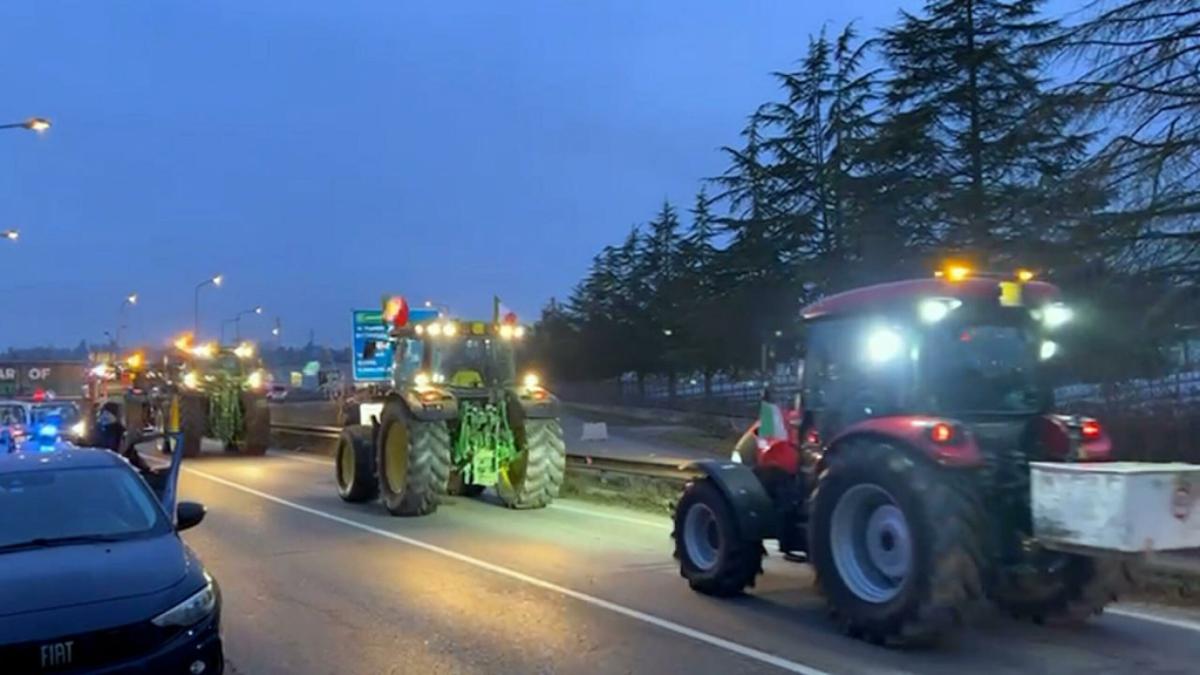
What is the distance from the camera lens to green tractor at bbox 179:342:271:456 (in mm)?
30609

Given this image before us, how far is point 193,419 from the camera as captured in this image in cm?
3064

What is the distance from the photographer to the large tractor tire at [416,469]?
54.5 ft

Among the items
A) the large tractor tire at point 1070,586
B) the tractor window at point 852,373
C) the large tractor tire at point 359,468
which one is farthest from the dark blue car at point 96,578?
the large tractor tire at point 359,468

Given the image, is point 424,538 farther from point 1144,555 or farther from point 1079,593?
point 1144,555

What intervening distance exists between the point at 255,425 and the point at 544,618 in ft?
73.5

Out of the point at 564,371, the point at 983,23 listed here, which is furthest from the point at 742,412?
the point at 564,371

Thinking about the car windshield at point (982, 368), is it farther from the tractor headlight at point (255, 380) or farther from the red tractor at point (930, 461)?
the tractor headlight at point (255, 380)

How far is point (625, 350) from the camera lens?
76.4 m

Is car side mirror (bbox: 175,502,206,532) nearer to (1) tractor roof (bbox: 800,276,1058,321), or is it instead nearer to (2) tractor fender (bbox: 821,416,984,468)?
(2) tractor fender (bbox: 821,416,984,468)

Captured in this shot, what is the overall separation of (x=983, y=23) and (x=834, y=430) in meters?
27.4

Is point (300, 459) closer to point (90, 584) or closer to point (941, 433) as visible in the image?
point (941, 433)

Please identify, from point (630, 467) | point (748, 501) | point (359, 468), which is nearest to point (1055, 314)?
point (748, 501)

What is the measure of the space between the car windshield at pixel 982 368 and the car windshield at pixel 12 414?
1764 cm

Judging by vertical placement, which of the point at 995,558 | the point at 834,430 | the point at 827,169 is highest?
the point at 827,169
